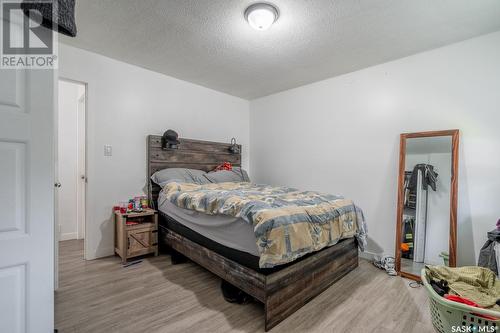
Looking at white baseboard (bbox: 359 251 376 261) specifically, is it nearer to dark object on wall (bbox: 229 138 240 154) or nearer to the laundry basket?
the laundry basket

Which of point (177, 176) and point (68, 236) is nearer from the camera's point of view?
point (177, 176)

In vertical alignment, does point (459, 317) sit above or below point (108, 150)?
below

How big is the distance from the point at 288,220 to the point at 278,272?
1.26ft

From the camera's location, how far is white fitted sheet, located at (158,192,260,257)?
1.70 metres

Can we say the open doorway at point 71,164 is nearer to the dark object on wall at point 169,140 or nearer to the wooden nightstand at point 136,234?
the wooden nightstand at point 136,234

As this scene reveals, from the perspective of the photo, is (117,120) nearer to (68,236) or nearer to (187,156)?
(187,156)

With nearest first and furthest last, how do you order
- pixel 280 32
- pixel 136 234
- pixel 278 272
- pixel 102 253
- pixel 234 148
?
pixel 278 272, pixel 280 32, pixel 136 234, pixel 102 253, pixel 234 148

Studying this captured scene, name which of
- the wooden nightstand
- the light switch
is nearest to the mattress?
the wooden nightstand

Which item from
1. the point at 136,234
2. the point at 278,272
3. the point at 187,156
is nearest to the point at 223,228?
the point at 278,272

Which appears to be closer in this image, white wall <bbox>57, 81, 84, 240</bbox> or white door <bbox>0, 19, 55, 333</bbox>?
white door <bbox>0, 19, 55, 333</bbox>

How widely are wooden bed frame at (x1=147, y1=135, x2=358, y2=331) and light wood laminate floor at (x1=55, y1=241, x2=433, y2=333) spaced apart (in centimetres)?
9

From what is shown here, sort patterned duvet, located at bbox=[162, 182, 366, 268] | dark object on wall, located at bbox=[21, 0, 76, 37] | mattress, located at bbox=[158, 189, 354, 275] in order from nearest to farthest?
dark object on wall, located at bbox=[21, 0, 76, 37] → patterned duvet, located at bbox=[162, 182, 366, 268] → mattress, located at bbox=[158, 189, 354, 275]

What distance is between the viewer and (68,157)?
3561 mm

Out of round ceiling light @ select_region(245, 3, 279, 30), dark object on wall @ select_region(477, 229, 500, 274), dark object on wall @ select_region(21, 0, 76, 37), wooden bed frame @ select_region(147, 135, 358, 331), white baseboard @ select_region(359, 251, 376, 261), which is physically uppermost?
round ceiling light @ select_region(245, 3, 279, 30)
